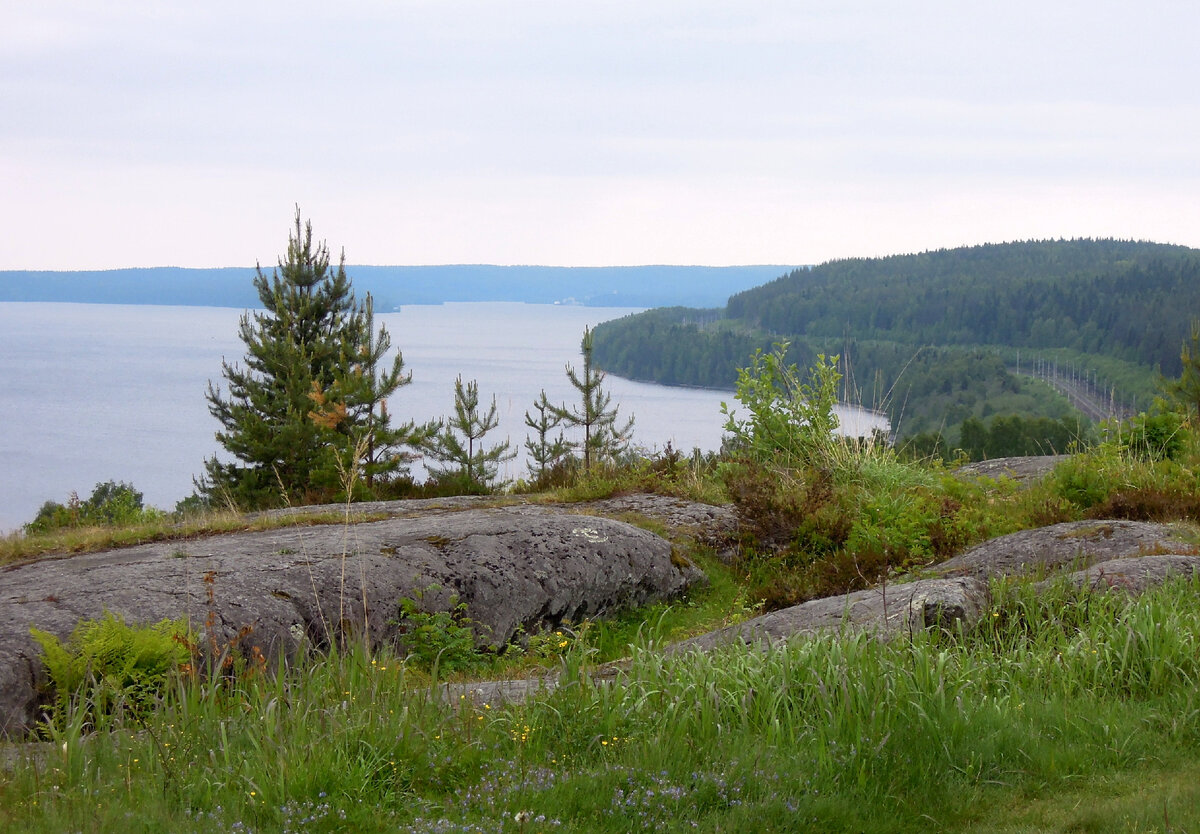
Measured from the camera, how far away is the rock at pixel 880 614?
4.80 m

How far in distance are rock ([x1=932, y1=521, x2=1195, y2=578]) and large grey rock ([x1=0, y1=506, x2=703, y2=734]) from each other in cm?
245

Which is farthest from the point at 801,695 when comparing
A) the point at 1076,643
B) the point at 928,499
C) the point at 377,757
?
the point at 928,499

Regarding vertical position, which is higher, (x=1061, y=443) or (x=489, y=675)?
(x=489, y=675)

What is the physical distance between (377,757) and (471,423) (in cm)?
2940

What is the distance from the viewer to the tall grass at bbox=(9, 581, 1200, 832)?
306 cm

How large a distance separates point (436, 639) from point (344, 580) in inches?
32.5

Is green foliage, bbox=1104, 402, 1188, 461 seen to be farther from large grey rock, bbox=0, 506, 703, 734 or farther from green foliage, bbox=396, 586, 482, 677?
green foliage, bbox=396, 586, 482, 677

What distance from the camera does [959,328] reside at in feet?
532

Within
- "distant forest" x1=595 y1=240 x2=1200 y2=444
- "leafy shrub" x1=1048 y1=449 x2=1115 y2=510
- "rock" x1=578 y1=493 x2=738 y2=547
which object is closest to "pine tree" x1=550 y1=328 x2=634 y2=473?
"rock" x1=578 y1=493 x2=738 y2=547

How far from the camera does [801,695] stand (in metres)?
4.00

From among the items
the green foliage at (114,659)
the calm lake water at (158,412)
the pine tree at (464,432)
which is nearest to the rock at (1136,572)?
the green foliage at (114,659)

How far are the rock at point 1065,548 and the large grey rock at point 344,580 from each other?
8.04 feet

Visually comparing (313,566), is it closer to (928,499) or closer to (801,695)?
(801,695)

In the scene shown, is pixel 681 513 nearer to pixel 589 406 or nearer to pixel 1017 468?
pixel 1017 468
